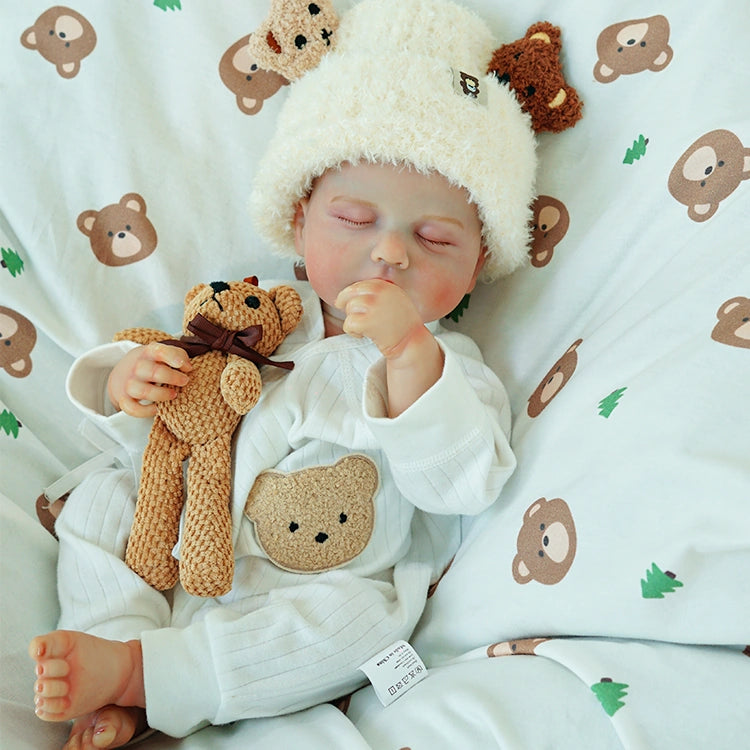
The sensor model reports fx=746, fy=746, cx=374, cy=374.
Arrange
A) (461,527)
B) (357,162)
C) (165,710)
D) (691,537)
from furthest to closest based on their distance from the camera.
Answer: (461,527) → (357,162) → (165,710) → (691,537)

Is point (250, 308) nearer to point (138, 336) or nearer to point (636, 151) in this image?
point (138, 336)

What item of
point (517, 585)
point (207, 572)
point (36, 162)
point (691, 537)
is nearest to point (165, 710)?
point (207, 572)

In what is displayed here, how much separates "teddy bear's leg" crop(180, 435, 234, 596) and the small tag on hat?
1.98 feet

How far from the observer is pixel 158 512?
105cm

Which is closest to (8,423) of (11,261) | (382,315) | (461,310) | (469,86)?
(11,261)

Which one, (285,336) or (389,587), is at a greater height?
(285,336)

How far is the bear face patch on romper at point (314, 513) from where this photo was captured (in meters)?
1.05

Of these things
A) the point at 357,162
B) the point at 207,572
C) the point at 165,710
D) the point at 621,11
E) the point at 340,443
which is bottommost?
the point at 165,710

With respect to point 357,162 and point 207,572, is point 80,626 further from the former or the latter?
point 357,162

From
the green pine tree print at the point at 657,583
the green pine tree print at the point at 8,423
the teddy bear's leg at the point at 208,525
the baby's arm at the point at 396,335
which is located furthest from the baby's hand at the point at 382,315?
the green pine tree print at the point at 8,423

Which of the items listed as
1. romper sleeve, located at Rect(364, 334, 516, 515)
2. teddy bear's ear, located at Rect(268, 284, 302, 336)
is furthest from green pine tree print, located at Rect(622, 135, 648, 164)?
teddy bear's ear, located at Rect(268, 284, 302, 336)

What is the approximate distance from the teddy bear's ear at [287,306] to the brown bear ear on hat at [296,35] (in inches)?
14.1

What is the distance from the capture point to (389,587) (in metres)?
1.09

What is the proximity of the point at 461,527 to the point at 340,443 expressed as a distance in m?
0.26
